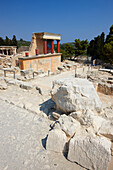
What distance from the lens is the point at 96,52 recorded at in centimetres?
2520

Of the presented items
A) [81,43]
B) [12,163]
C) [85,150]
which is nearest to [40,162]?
[12,163]

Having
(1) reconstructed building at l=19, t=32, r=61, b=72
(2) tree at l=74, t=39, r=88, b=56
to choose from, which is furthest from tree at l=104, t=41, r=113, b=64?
(1) reconstructed building at l=19, t=32, r=61, b=72

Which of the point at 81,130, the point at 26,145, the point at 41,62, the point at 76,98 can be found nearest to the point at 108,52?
the point at 41,62

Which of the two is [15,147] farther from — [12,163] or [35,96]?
[35,96]

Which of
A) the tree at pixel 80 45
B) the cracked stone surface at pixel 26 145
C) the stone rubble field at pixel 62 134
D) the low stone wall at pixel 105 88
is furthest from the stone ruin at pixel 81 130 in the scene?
the tree at pixel 80 45

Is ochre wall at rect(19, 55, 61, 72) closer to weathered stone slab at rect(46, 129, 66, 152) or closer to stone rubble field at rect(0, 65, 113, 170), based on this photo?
stone rubble field at rect(0, 65, 113, 170)

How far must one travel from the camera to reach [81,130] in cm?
273

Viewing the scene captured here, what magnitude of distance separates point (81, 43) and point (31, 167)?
2552 cm

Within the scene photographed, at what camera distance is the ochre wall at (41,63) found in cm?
1197

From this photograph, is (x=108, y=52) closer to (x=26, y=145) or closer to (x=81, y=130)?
Result: (x=81, y=130)

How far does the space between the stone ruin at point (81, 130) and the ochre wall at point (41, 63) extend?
9079 mm

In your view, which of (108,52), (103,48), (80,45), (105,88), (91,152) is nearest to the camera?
(91,152)

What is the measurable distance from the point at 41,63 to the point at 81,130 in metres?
12.3

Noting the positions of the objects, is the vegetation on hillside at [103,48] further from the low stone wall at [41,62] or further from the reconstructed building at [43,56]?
the low stone wall at [41,62]
